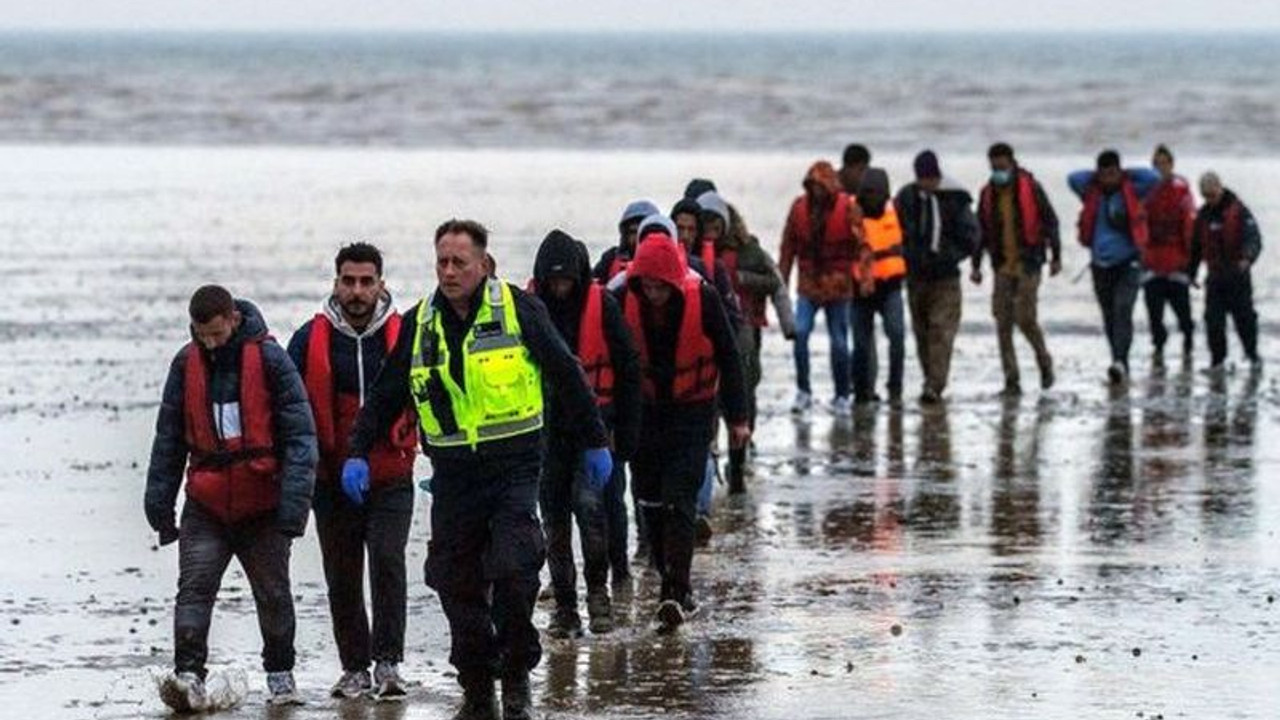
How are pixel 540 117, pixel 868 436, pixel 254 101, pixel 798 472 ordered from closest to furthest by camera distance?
pixel 798 472 < pixel 868 436 < pixel 540 117 < pixel 254 101

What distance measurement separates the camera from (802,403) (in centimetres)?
1962

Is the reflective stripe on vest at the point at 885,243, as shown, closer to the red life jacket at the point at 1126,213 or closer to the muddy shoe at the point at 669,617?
the red life jacket at the point at 1126,213

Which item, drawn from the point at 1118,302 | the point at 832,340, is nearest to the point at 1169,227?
the point at 1118,302

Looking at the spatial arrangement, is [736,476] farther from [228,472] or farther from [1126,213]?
[1126,213]

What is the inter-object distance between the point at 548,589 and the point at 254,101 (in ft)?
244

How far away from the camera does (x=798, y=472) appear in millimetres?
16781

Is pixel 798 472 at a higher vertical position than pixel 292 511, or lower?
lower

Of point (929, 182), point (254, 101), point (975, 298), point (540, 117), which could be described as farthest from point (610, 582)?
point (254, 101)

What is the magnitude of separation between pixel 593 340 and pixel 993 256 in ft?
32.6

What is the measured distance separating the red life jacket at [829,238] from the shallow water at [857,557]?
955 millimetres

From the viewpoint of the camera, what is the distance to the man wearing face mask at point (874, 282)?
19.9 m

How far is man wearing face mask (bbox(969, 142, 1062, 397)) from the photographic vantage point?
21.0m

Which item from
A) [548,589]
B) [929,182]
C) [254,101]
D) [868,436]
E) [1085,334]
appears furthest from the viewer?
[254,101]

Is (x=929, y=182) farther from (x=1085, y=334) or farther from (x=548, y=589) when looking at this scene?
(x=548, y=589)
